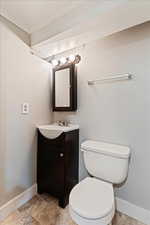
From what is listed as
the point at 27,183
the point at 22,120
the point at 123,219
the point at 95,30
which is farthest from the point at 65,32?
the point at 123,219

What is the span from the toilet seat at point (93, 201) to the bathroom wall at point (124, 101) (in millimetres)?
420

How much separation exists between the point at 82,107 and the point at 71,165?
0.76 metres

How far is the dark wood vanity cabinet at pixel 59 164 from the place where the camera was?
1507 mm

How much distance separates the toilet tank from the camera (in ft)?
4.15

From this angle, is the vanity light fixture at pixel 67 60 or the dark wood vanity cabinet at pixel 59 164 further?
the vanity light fixture at pixel 67 60

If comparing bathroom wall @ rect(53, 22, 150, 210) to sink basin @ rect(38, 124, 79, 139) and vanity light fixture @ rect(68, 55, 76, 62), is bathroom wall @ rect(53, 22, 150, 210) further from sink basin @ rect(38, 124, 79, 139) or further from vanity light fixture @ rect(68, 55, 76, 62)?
sink basin @ rect(38, 124, 79, 139)

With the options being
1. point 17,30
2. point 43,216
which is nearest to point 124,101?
point 43,216

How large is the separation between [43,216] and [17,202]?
1.18 ft

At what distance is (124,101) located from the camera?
1435 millimetres

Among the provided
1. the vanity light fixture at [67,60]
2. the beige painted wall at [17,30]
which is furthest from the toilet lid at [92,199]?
the beige painted wall at [17,30]

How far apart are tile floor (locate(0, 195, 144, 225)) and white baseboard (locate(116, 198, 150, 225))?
0.14 ft

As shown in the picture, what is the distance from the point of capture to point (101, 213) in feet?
3.01

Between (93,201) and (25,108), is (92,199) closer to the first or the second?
A: (93,201)

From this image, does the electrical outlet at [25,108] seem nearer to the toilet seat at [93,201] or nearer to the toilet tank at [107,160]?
the toilet tank at [107,160]
